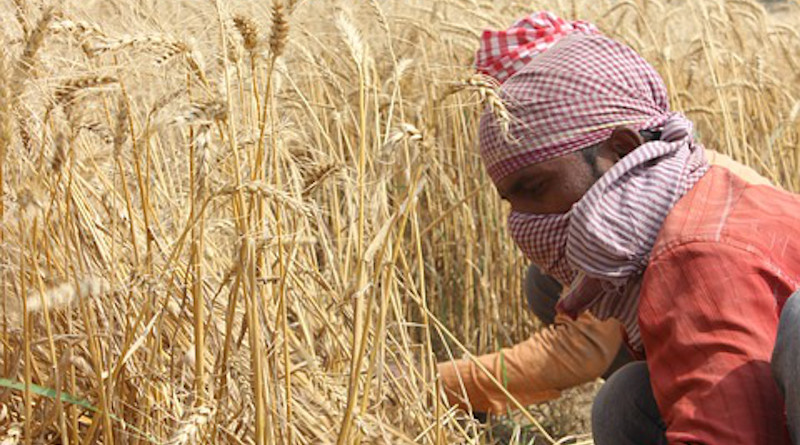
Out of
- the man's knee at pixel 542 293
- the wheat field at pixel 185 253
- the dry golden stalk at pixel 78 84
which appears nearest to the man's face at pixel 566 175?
the wheat field at pixel 185 253

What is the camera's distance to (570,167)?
1613 mm

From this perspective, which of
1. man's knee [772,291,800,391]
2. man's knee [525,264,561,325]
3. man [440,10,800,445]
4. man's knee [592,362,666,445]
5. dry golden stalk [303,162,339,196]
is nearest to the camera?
man's knee [772,291,800,391]

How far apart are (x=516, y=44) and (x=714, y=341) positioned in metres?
1.24

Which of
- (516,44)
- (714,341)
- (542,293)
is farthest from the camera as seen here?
(542,293)

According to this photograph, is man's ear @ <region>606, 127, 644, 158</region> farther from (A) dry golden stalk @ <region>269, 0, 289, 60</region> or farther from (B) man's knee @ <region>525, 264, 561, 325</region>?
(B) man's knee @ <region>525, 264, 561, 325</region>

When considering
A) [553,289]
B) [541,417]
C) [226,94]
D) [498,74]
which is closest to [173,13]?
[498,74]

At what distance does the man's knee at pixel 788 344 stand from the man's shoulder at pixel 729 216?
0.49ft

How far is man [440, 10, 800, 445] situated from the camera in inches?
50.2

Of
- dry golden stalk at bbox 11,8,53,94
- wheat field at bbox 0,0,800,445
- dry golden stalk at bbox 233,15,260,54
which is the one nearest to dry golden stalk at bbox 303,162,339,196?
wheat field at bbox 0,0,800,445

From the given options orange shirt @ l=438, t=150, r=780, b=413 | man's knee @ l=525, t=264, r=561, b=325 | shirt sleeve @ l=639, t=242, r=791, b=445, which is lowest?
orange shirt @ l=438, t=150, r=780, b=413

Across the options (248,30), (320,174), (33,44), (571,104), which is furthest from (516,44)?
(33,44)

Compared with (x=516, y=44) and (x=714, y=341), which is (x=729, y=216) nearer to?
(x=714, y=341)

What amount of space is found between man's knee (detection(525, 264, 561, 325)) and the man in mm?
902

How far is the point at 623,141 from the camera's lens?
63.7 inches
